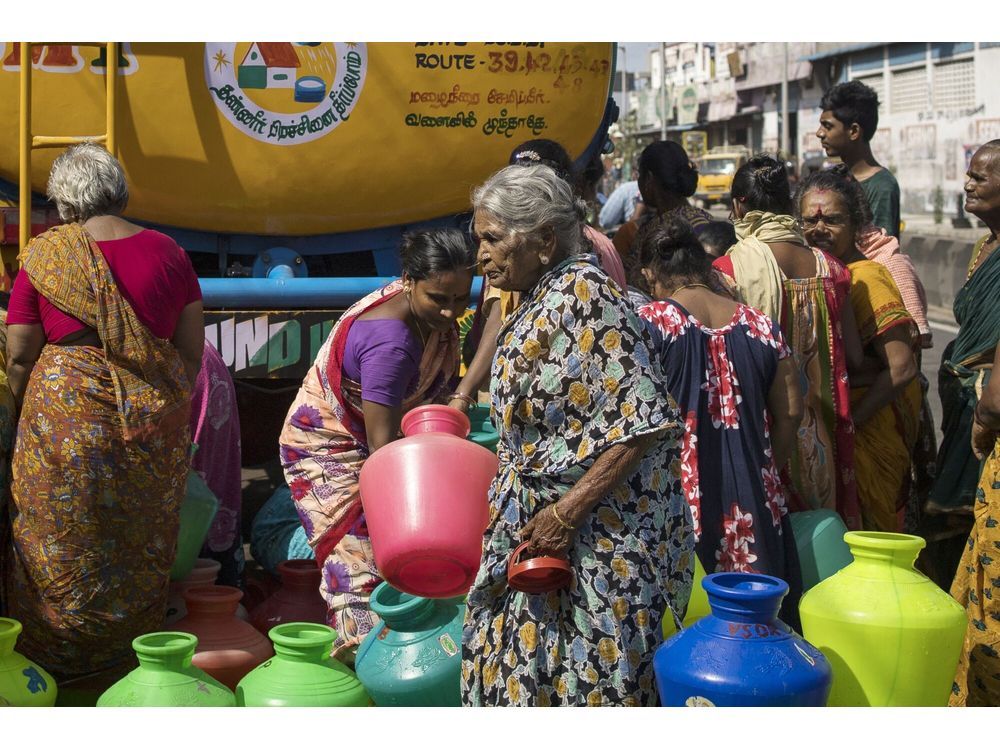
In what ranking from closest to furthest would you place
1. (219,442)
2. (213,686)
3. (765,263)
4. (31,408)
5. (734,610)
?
(734,610) → (213,686) → (31,408) → (765,263) → (219,442)

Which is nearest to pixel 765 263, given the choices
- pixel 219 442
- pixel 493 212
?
pixel 493 212

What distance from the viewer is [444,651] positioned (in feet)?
10.5

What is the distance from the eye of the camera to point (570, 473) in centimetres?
258

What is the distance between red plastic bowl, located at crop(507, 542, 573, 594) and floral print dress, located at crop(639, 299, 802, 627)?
0.83 m

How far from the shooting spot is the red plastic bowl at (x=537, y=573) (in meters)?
2.56

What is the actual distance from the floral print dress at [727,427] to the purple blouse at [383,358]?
25.1 inches

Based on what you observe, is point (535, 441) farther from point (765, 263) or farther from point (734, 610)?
point (765, 263)

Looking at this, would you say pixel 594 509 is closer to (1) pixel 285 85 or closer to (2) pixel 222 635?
(2) pixel 222 635

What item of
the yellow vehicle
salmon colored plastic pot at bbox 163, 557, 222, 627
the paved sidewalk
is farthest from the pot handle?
the yellow vehicle

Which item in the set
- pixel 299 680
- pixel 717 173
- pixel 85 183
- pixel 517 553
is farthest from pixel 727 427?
pixel 717 173

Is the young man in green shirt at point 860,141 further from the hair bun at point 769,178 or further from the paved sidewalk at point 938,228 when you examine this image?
the paved sidewalk at point 938,228

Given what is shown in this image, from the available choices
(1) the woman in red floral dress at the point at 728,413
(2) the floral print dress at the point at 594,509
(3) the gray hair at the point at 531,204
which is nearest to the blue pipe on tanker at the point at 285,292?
(1) the woman in red floral dress at the point at 728,413

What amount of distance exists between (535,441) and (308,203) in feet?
8.87

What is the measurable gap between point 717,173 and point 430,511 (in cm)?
3670
